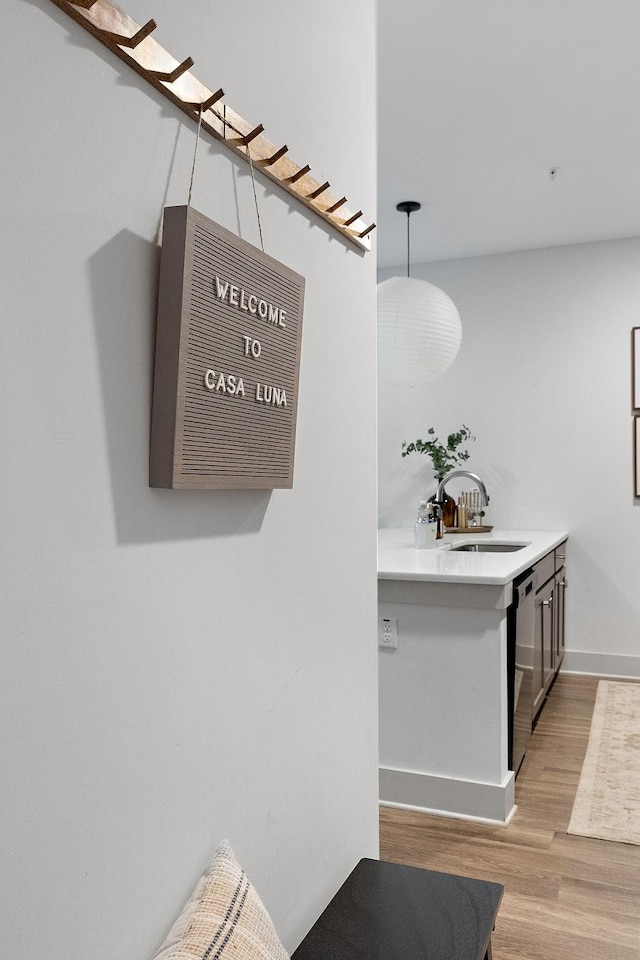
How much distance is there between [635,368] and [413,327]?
1724 mm

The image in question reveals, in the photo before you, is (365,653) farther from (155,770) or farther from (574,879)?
(574,879)

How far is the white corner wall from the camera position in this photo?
4566 millimetres

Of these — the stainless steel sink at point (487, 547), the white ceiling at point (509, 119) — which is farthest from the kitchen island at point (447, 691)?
the white ceiling at point (509, 119)

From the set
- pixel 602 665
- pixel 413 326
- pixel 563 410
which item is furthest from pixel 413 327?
pixel 602 665

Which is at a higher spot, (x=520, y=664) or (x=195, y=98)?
(x=195, y=98)

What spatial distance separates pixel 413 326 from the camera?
353 cm

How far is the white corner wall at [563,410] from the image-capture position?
4.57 m

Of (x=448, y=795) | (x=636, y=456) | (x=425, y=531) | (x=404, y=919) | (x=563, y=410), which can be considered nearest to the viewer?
(x=404, y=919)

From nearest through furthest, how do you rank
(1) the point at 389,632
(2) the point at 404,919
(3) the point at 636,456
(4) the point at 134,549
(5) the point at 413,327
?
(4) the point at 134,549 → (2) the point at 404,919 → (1) the point at 389,632 → (5) the point at 413,327 → (3) the point at 636,456

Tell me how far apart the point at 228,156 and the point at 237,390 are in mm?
316

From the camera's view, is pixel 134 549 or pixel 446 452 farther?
pixel 446 452

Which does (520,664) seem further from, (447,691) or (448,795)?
(448,795)

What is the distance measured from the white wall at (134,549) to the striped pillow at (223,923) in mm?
27

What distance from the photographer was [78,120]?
0.74 m
